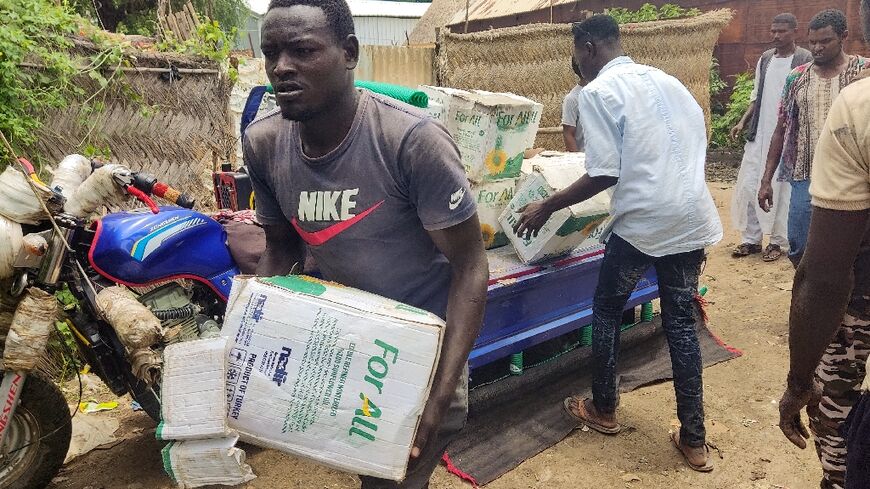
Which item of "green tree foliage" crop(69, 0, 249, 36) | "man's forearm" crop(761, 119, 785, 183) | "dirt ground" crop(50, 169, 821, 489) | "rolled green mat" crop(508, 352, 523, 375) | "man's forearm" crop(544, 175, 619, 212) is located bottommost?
"dirt ground" crop(50, 169, 821, 489)

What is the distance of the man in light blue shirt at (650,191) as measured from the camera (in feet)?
9.73

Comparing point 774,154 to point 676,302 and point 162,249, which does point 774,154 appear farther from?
point 162,249

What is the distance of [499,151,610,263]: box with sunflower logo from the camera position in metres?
3.31

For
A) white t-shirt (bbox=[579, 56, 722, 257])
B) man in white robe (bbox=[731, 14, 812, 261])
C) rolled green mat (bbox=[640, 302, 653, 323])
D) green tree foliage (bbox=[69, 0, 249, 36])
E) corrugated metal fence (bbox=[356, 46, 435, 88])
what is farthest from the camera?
corrugated metal fence (bbox=[356, 46, 435, 88])

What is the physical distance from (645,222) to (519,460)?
131cm

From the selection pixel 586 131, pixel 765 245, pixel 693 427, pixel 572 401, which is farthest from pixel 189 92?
pixel 765 245

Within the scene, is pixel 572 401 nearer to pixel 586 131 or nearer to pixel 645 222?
pixel 645 222

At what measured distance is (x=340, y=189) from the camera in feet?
5.56

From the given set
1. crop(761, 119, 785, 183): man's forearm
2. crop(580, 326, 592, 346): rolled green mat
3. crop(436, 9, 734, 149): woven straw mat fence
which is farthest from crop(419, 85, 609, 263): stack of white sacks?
crop(436, 9, 734, 149): woven straw mat fence

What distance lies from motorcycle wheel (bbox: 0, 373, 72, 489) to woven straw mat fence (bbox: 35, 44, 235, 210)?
1.89 m

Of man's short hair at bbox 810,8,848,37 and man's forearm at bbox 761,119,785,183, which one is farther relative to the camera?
man's forearm at bbox 761,119,785,183

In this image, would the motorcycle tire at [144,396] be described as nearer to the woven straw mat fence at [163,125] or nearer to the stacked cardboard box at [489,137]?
the stacked cardboard box at [489,137]

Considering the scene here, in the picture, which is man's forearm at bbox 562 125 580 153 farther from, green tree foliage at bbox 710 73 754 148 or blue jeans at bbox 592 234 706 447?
green tree foliage at bbox 710 73 754 148

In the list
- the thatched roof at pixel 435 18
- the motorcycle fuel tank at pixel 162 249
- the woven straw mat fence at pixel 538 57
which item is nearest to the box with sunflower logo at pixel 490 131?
the motorcycle fuel tank at pixel 162 249
